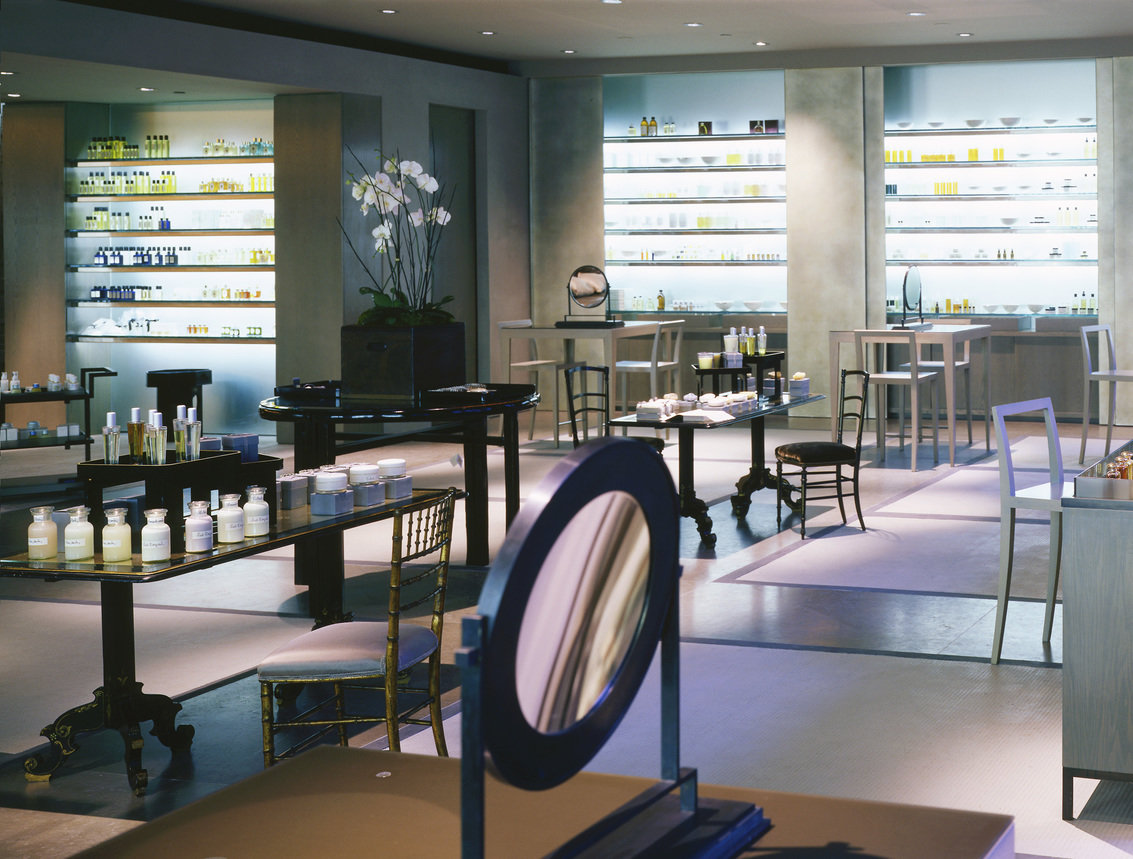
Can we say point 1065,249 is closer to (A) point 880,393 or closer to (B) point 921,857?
(A) point 880,393

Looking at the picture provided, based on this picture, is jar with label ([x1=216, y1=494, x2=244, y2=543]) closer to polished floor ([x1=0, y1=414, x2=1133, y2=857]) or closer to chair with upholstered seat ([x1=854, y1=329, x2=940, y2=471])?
polished floor ([x1=0, y1=414, x2=1133, y2=857])

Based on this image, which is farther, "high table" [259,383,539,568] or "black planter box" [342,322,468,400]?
"black planter box" [342,322,468,400]

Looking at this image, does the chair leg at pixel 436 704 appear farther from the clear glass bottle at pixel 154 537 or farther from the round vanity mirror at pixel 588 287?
the round vanity mirror at pixel 588 287

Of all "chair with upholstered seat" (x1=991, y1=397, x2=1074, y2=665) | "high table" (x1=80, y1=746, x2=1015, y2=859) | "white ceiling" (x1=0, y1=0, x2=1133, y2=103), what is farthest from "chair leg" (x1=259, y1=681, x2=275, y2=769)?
"white ceiling" (x1=0, y1=0, x2=1133, y2=103)

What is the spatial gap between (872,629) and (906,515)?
2.56m

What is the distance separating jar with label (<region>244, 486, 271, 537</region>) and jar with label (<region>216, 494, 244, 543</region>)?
0.12ft

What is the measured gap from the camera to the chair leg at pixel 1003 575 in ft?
15.5

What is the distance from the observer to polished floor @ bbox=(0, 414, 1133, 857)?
3.62 m

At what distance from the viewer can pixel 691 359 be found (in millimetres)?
12906

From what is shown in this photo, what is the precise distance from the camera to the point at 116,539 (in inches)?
140

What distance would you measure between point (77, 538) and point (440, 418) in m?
2.19

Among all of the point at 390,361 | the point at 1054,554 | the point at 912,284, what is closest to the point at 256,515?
the point at 390,361

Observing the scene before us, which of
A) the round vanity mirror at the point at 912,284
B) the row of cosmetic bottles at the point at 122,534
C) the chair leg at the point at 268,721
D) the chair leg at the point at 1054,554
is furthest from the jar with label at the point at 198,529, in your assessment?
the round vanity mirror at the point at 912,284

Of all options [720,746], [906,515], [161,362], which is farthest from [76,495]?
[720,746]
